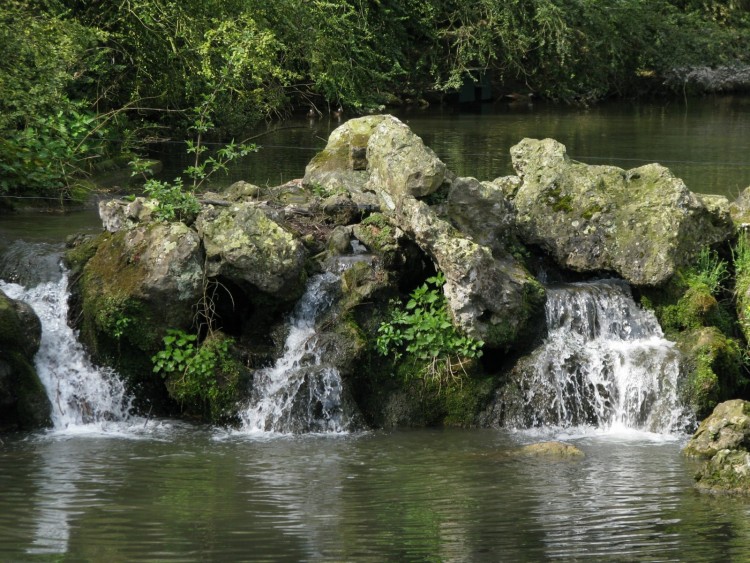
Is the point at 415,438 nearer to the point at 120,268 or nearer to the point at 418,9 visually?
the point at 120,268

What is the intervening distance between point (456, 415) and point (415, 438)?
64 cm

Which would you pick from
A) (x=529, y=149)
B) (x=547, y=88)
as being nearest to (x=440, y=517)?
(x=529, y=149)

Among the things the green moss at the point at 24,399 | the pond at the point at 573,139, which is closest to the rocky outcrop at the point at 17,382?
the green moss at the point at 24,399

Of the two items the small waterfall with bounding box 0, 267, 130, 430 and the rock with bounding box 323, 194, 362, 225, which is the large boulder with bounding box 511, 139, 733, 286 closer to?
the rock with bounding box 323, 194, 362, 225

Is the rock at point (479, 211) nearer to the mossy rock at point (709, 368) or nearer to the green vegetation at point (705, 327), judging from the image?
the green vegetation at point (705, 327)

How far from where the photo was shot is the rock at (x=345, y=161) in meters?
14.0

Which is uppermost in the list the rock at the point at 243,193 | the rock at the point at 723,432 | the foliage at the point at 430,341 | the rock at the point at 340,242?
the rock at the point at 243,193

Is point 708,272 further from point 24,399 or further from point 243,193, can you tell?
point 24,399

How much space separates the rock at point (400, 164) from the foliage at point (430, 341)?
1.06 m

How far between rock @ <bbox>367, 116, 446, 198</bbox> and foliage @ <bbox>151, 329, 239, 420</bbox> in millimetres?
2448

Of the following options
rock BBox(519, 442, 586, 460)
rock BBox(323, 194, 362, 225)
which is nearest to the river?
rock BBox(519, 442, 586, 460)

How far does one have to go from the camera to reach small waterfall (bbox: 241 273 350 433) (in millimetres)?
11469

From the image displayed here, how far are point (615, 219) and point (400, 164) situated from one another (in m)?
2.31

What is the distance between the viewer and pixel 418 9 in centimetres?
3247
